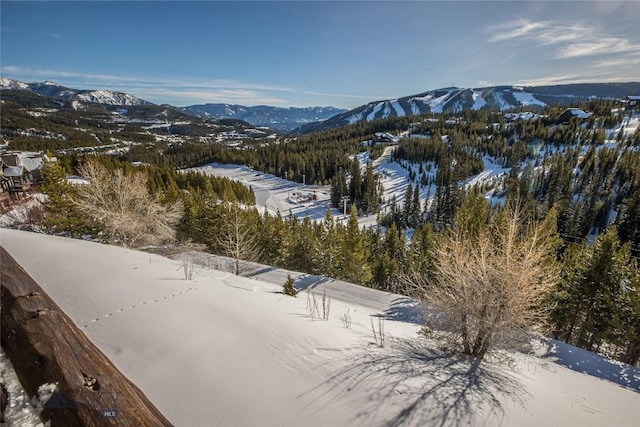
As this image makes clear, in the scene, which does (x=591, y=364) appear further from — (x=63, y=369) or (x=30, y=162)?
(x=30, y=162)

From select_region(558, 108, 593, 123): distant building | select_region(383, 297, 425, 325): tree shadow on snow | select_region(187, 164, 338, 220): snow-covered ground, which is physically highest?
select_region(558, 108, 593, 123): distant building

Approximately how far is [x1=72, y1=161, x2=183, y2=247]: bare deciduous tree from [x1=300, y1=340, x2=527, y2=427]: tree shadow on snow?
20.8 metres

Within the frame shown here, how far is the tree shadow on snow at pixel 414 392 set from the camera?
4871 millimetres

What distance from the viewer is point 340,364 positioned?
6.00m

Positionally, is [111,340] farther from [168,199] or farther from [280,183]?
[280,183]

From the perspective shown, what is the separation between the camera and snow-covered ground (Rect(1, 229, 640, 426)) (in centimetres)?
460

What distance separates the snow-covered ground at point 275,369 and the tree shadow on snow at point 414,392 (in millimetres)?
24

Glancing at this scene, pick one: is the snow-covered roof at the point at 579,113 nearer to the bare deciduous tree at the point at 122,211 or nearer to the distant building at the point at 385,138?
the distant building at the point at 385,138

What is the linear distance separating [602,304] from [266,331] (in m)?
24.8

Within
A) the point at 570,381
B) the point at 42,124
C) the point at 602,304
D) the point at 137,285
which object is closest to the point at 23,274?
the point at 137,285

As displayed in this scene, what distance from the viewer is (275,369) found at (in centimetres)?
541

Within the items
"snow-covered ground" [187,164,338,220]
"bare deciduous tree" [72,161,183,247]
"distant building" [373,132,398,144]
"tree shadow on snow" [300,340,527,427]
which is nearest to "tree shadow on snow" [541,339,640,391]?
"tree shadow on snow" [300,340,527,427]

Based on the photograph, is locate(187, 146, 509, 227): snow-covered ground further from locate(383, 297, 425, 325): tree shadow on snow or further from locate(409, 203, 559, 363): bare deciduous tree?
locate(409, 203, 559, 363): bare deciduous tree

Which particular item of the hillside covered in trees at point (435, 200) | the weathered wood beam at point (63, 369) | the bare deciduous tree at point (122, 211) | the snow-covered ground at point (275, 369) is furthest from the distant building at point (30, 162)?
the weathered wood beam at point (63, 369)
